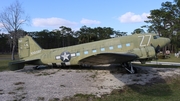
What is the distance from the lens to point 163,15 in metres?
52.5

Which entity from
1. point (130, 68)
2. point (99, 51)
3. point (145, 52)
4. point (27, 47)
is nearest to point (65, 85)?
point (99, 51)

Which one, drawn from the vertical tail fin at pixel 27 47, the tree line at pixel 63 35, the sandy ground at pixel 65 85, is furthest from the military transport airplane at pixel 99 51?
the tree line at pixel 63 35

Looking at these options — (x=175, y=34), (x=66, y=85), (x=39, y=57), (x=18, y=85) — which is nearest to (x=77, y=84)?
(x=66, y=85)

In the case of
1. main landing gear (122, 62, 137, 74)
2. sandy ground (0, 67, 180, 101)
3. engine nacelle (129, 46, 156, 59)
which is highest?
engine nacelle (129, 46, 156, 59)

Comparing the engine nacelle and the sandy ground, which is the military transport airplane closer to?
the engine nacelle

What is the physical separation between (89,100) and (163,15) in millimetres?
51148

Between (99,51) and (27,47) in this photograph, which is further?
(27,47)

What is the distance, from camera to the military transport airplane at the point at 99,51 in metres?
12.3

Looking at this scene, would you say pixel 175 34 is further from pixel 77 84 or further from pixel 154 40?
pixel 77 84

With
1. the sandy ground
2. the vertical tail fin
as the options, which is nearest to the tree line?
the vertical tail fin

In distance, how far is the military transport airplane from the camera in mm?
12257

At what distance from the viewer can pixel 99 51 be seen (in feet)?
45.4

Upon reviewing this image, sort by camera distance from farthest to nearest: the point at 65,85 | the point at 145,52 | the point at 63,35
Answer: the point at 63,35 < the point at 145,52 < the point at 65,85

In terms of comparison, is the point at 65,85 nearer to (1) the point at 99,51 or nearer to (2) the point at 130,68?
(1) the point at 99,51
